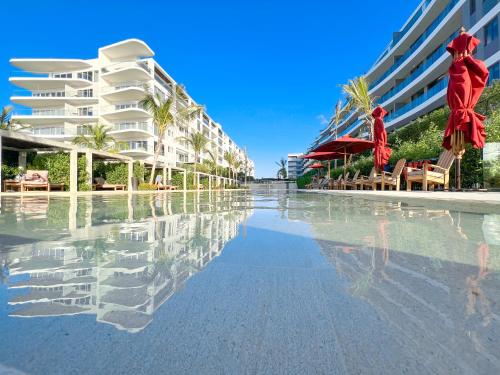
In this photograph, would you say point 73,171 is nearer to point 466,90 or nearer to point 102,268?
point 102,268

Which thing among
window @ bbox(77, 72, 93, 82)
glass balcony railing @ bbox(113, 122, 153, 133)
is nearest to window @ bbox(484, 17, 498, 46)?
glass balcony railing @ bbox(113, 122, 153, 133)

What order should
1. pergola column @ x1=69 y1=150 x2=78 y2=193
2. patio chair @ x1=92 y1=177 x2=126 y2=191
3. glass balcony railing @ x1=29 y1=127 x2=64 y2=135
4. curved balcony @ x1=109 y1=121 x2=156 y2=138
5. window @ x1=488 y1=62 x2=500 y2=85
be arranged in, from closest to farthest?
pergola column @ x1=69 y1=150 x2=78 y2=193 < patio chair @ x1=92 y1=177 x2=126 y2=191 < window @ x1=488 y1=62 x2=500 y2=85 < curved balcony @ x1=109 y1=121 x2=156 y2=138 < glass balcony railing @ x1=29 y1=127 x2=64 y2=135

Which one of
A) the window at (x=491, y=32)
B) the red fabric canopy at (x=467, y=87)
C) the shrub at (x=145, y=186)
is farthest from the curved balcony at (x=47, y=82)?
the red fabric canopy at (x=467, y=87)

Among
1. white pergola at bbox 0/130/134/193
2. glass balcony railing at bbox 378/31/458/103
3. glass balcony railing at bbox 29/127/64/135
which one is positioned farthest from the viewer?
glass balcony railing at bbox 29/127/64/135

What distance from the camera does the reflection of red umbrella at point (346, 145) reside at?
1422 cm

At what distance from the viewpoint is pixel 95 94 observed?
38969mm

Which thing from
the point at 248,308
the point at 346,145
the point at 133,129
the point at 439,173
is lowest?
the point at 248,308

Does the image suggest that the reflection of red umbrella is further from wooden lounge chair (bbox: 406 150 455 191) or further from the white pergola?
the white pergola

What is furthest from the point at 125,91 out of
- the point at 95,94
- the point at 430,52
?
the point at 430,52

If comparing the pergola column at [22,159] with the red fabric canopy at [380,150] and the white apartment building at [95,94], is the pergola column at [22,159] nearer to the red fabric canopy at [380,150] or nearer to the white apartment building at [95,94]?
the red fabric canopy at [380,150]

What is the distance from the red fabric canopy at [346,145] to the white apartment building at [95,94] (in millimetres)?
25692

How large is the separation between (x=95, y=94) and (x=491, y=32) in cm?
4116

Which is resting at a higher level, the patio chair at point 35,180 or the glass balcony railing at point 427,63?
the glass balcony railing at point 427,63

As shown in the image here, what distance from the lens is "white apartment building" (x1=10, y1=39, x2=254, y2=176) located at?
121 feet
